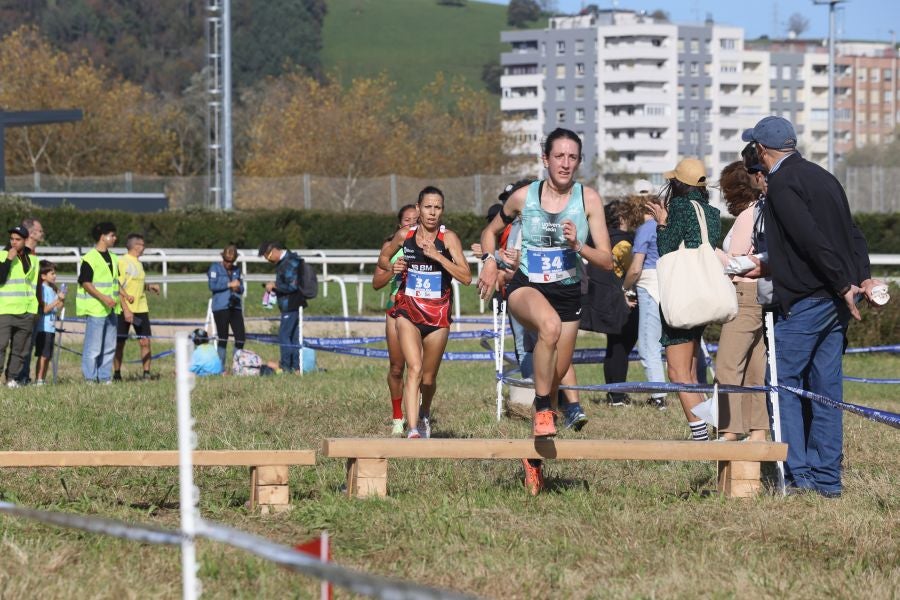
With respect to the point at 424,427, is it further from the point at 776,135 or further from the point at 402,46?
the point at 402,46

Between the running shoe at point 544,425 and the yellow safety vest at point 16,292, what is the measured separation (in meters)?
9.38

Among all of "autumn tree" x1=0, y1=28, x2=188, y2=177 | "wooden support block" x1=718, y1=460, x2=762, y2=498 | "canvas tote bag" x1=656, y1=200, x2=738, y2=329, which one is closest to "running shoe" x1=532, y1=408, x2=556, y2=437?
"wooden support block" x1=718, y1=460, x2=762, y2=498

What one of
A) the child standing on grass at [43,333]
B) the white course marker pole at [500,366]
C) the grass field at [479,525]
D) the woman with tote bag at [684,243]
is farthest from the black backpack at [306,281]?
the woman with tote bag at [684,243]

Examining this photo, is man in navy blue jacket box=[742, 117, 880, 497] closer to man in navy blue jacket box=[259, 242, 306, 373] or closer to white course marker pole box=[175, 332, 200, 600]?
white course marker pole box=[175, 332, 200, 600]

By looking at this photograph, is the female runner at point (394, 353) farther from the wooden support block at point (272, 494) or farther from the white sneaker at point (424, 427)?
the wooden support block at point (272, 494)

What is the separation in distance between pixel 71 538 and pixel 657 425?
6.07 m

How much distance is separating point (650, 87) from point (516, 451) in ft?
473

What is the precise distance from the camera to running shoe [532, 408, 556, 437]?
7.84 metres

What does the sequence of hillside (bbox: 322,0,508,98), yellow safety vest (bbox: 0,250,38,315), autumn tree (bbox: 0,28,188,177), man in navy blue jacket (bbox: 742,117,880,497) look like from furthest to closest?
hillside (bbox: 322,0,508,98)
autumn tree (bbox: 0,28,188,177)
yellow safety vest (bbox: 0,250,38,315)
man in navy blue jacket (bbox: 742,117,880,497)

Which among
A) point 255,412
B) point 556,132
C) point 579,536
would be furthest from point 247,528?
point 255,412

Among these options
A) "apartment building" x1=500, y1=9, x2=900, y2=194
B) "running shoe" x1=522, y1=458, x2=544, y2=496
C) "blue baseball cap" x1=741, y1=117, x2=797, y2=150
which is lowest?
"running shoe" x1=522, y1=458, x2=544, y2=496

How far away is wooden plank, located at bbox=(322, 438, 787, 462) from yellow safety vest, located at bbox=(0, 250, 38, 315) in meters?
9.04

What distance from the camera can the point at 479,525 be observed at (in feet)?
23.3

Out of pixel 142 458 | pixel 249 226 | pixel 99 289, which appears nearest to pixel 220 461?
pixel 142 458
